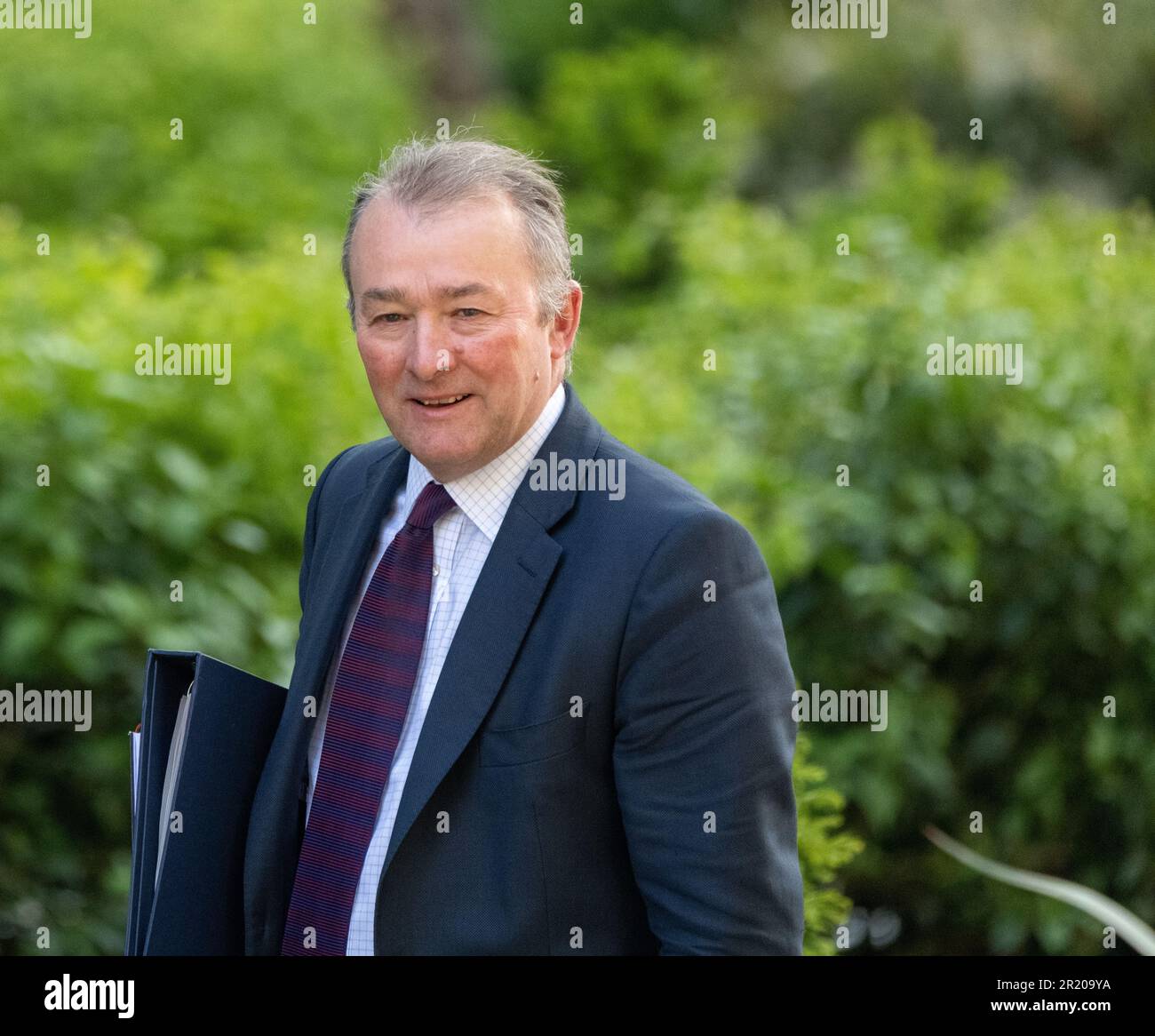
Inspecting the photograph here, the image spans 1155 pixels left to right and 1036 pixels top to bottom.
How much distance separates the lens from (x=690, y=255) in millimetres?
5031

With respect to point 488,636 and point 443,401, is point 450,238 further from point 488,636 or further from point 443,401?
point 488,636

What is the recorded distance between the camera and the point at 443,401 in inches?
71.5

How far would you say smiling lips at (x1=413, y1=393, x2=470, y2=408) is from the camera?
A: 1.81 meters

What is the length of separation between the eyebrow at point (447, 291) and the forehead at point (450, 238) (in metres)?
0.02

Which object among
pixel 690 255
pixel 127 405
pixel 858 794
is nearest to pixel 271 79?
pixel 690 255

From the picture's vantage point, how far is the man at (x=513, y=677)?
1672 mm

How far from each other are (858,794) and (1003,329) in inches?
51.2

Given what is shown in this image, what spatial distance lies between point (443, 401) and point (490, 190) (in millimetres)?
264
